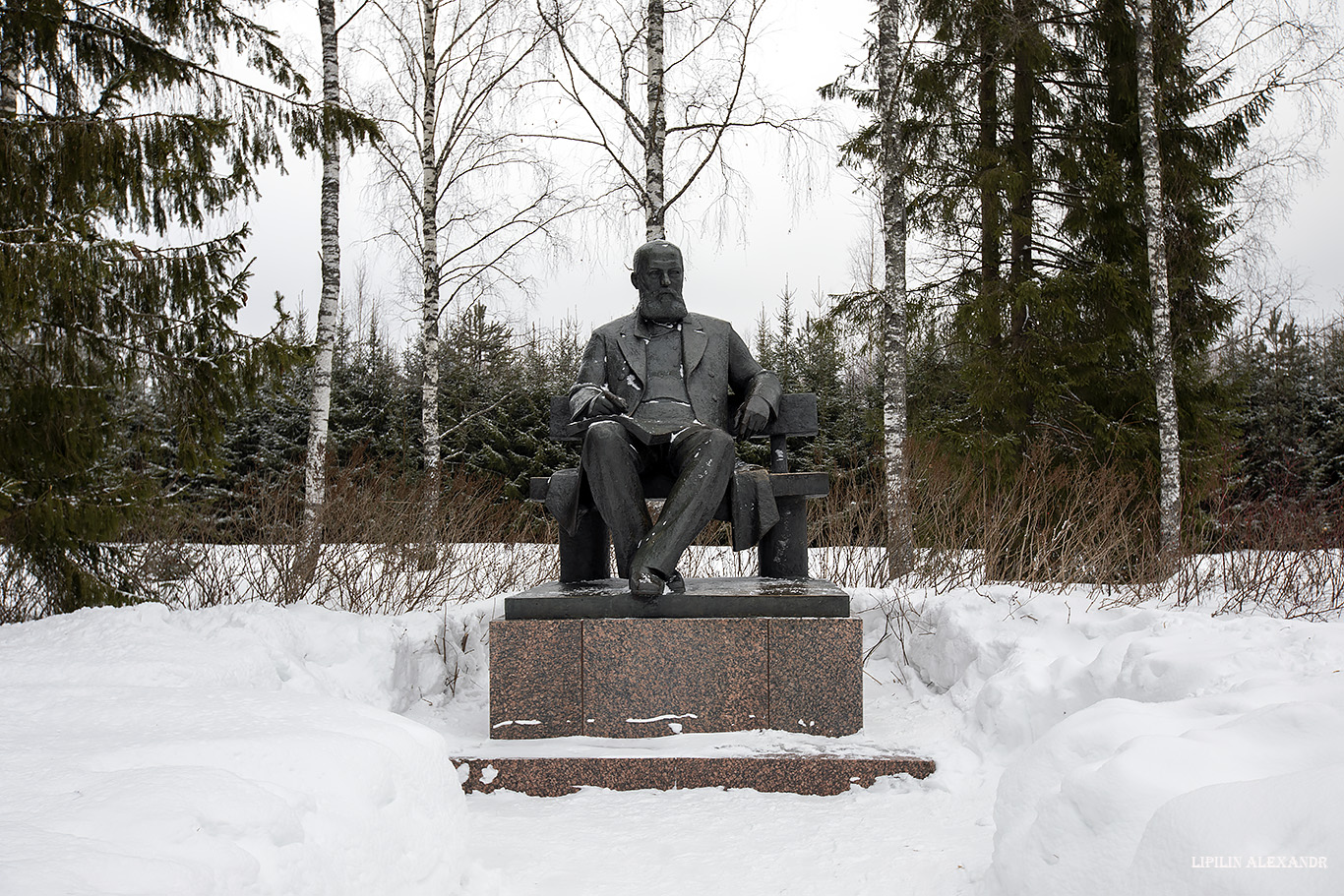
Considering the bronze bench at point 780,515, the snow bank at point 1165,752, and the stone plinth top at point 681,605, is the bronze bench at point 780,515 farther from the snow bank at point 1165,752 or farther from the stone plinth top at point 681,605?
the snow bank at point 1165,752

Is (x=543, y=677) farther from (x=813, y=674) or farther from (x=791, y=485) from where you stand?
(x=791, y=485)

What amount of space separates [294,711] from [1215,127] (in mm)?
10979

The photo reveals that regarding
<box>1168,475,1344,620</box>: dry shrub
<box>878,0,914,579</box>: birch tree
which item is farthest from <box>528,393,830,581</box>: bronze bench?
<box>878,0,914,579</box>: birch tree

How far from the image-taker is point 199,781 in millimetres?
1998

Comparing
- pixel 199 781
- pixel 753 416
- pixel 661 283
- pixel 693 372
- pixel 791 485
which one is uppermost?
pixel 661 283

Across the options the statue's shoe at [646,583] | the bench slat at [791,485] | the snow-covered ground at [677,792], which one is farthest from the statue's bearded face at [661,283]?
the snow-covered ground at [677,792]

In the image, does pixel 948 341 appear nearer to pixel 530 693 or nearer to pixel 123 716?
pixel 530 693

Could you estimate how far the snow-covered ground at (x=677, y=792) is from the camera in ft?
5.79

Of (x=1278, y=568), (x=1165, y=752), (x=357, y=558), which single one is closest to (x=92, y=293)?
(x=357, y=558)

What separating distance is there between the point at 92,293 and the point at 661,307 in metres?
3.05

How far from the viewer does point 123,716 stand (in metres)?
2.62

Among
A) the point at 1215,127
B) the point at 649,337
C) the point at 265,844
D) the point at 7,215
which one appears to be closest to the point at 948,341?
the point at 1215,127

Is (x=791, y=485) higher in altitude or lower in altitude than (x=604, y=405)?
lower

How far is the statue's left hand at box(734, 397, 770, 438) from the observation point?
430 cm
